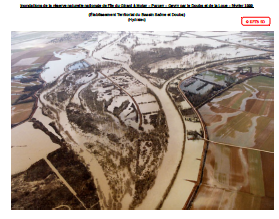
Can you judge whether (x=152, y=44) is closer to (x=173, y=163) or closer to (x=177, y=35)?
(x=177, y=35)

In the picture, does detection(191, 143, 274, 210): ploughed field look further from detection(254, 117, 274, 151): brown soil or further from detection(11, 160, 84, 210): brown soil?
detection(11, 160, 84, 210): brown soil

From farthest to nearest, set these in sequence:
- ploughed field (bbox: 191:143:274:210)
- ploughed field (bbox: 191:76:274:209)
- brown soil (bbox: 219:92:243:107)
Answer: brown soil (bbox: 219:92:243:107), ploughed field (bbox: 191:76:274:209), ploughed field (bbox: 191:143:274:210)

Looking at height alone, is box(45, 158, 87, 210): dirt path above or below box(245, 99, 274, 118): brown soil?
below

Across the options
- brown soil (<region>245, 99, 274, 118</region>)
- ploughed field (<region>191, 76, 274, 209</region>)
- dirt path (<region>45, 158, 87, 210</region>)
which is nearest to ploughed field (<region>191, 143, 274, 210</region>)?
ploughed field (<region>191, 76, 274, 209</region>)

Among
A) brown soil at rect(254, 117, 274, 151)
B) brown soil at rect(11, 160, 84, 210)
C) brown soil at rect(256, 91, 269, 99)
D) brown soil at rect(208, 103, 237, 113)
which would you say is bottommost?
brown soil at rect(11, 160, 84, 210)

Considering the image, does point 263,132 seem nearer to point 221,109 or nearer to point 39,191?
point 221,109

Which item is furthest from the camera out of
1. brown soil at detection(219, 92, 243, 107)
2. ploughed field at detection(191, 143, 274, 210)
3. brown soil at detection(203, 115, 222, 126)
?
brown soil at detection(219, 92, 243, 107)

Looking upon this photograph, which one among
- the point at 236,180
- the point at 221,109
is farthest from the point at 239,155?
the point at 221,109

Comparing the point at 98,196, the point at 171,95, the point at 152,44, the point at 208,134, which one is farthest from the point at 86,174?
the point at 152,44
